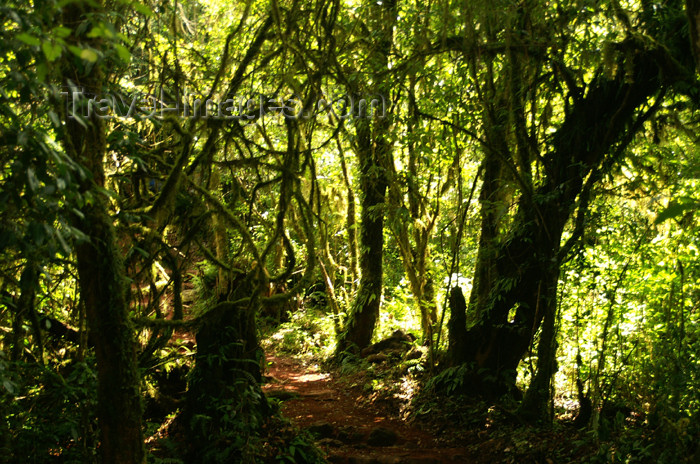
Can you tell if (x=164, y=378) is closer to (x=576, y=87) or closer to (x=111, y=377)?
A: (x=111, y=377)

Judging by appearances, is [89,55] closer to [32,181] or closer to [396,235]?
[32,181]

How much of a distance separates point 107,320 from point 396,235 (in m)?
5.19

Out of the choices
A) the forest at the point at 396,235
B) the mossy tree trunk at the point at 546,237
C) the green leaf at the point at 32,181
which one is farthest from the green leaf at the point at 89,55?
the mossy tree trunk at the point at 546,237

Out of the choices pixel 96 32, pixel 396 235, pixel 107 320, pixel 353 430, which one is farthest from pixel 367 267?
pixel 96 32

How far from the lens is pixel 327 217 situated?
10.6 metres

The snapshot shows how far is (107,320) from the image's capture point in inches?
131

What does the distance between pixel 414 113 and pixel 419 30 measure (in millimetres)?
931

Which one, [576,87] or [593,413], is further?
[576,87]

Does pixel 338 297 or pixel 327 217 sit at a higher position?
pixel 327 217

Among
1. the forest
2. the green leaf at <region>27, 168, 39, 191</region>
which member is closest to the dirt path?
the forest

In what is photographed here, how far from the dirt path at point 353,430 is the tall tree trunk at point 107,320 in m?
2.31

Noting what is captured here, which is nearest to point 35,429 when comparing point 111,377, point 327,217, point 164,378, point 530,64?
point 111,377

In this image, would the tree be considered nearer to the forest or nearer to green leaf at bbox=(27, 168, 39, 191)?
the forest

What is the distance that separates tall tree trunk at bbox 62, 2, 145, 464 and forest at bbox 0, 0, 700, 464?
15mm
